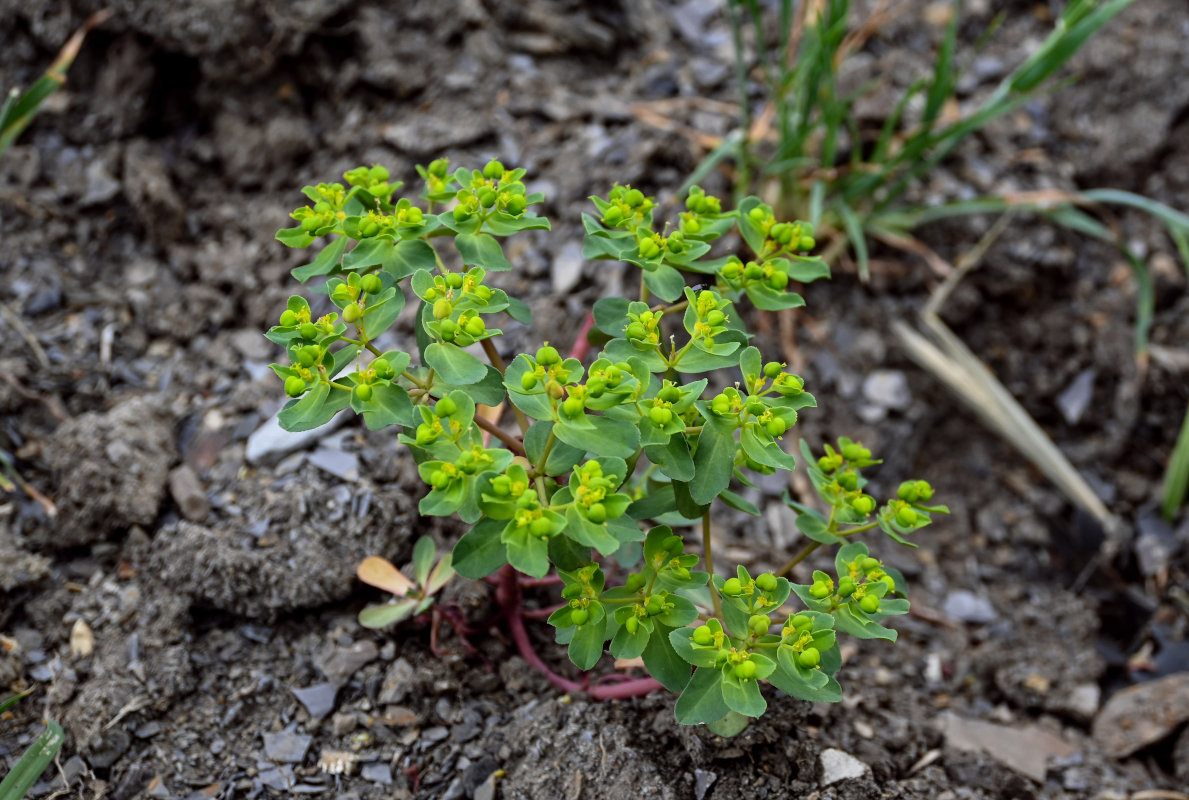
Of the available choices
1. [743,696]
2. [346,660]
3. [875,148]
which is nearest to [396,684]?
[346,660]

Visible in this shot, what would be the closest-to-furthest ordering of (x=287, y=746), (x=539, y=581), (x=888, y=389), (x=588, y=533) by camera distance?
(x=588, y=533)
(x=287, y=746)
(x=539, y=581)
(x=888, y=389)

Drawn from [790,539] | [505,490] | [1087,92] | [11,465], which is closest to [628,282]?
[790,539]

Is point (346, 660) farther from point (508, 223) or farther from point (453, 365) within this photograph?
point (508, 223)

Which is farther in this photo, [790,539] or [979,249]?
[979,249]

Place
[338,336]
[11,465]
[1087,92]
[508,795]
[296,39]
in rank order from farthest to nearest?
1. [1087,92]
2. [296,39]
3. [11,465]
4. [508,795]
5. [338,336]

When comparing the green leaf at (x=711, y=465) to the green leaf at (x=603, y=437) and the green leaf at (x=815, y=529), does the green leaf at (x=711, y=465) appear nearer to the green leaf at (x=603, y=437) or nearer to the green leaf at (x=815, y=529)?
the green leaf at (x=603, y=437)

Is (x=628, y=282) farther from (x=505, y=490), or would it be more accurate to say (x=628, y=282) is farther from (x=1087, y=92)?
(x=1087, y=92)

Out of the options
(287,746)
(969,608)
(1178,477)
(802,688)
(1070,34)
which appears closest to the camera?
(802,688)

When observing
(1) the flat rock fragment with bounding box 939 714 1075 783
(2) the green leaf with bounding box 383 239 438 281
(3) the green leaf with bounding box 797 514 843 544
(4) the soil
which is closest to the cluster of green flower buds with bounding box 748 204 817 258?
(3) the green leaf with bounding box 797 514 843 544
